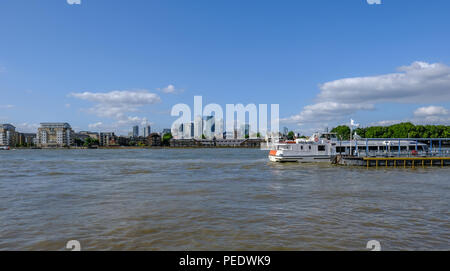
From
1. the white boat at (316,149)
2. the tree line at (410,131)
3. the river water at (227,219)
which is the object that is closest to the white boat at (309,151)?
the white boat at (316,149)

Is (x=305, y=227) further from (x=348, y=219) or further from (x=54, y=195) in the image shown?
(x=54, y=195)

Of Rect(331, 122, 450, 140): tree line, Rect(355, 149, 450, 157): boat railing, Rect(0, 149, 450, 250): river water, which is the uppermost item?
Rect(331, 122, 450, 140): tree line

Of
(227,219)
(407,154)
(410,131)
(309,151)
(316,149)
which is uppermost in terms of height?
(410,131)

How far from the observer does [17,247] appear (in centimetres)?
1122

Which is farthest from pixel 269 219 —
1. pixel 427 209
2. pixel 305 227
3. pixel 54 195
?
pixel 54 195

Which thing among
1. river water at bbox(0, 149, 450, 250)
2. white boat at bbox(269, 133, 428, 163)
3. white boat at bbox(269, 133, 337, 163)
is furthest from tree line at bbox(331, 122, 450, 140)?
river water at bbox(0, 149, 450, 250)

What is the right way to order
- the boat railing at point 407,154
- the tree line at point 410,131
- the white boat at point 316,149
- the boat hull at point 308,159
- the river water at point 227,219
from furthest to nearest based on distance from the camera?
1. the tree line at point 410,131
2. the white boat at point 316,149
3. the boat hull at point 308,159
4. the boat railing at point 407,154
5. the river water at point 227,219

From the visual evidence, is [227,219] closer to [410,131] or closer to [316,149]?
[316,149]

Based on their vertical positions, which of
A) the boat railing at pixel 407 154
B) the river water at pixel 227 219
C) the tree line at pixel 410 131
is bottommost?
the river water at pixel 227 219

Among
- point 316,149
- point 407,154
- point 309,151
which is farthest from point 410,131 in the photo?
point 309,151

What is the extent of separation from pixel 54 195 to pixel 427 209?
23.2 m

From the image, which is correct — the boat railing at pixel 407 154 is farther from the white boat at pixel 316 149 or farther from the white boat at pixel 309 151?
the white boat at pixel 309 151

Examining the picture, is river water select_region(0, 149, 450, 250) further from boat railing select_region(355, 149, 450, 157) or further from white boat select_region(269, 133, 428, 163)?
white boat select_region(269, 133, 428, 163)
